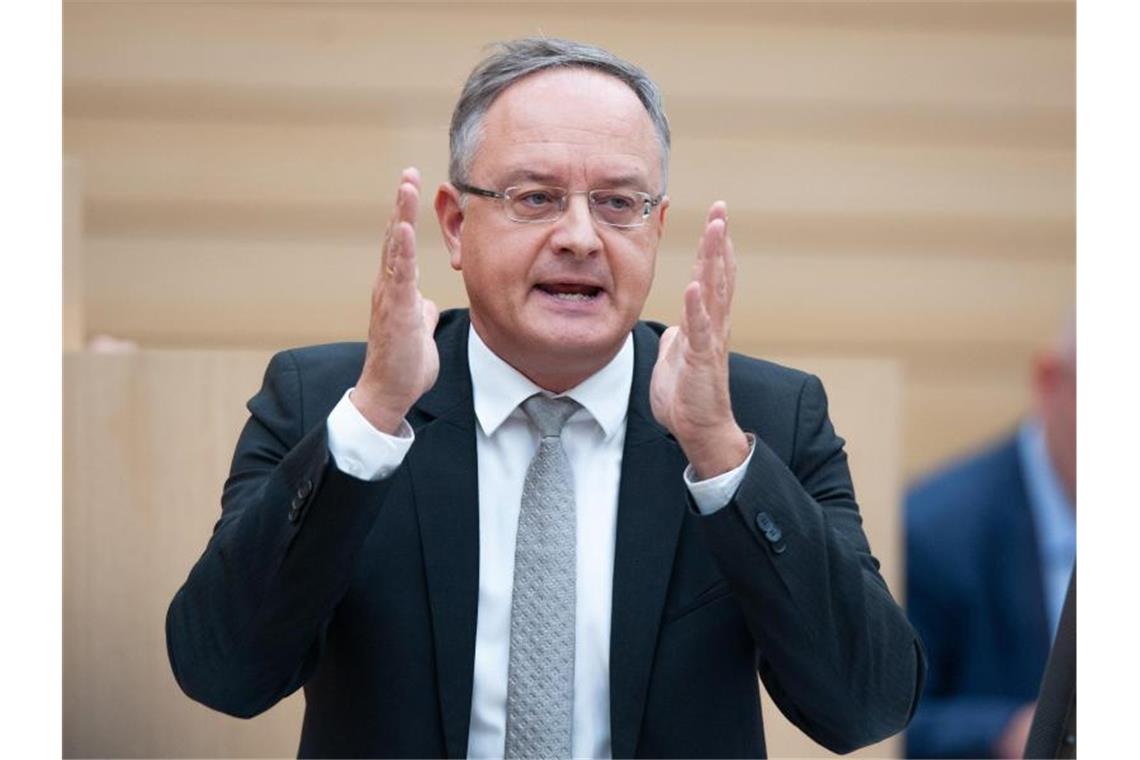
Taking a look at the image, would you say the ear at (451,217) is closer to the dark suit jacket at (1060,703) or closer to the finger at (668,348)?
the finger at (668,348)

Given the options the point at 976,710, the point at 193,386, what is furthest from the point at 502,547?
the point at 976,710

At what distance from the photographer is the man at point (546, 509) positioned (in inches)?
94.6

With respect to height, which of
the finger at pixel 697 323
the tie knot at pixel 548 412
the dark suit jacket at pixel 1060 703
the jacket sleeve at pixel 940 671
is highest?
the finger at pixel 697 323

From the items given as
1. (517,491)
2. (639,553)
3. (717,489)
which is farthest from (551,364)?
(717,489)

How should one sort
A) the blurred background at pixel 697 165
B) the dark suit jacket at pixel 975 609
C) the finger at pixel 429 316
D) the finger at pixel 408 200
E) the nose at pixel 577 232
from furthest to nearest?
the blurred background at pixel 697 165, the dark suit jacket at pixel 975 609, the nose at pixel 577 232, the finger at pixel 429 316, the finger at pixel 408 200

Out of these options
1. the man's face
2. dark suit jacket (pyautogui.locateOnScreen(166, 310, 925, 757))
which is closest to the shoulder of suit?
dark suit jacket (pyautogui.locateOnScreen(166, 310, 925, 757))

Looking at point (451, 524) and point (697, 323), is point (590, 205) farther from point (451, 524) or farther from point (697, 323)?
point (451, 524)

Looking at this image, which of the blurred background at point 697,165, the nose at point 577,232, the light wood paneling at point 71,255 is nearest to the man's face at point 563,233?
the nose at point 577,232

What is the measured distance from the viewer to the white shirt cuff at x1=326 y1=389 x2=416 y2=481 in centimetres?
239

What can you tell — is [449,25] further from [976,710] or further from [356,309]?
[976,710]

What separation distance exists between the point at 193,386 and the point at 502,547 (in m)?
0.96

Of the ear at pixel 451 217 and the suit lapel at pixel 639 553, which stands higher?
the ear at pixel 451 217

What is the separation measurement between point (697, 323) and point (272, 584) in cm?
63

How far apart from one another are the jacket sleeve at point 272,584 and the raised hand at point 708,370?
388 millimetres
